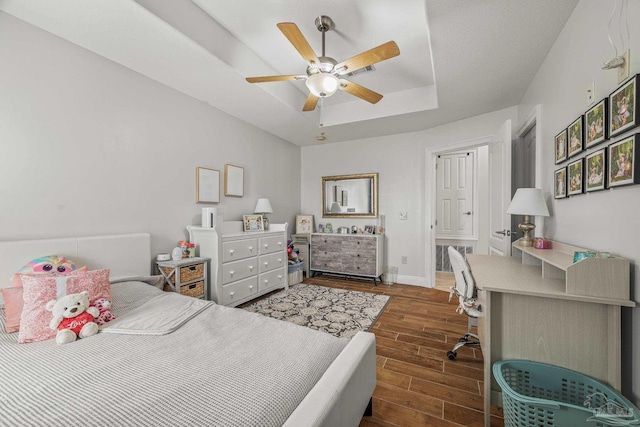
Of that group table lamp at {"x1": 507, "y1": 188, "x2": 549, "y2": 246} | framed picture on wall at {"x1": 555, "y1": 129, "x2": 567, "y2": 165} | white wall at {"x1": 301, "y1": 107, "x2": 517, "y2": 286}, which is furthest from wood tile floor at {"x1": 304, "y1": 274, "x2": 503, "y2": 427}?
framed picture on wall at {"x1": 555, "y1": 129, "x2": 567, "y2": 165}

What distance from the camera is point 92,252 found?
6.85ft

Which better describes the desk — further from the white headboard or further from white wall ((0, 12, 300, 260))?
white wall ((0, 12, 300, 260))

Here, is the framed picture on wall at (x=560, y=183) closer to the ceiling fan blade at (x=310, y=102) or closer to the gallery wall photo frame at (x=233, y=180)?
the ceiling fan blade at (x=310, y=102)

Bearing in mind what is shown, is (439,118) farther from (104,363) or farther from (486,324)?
(104,363)

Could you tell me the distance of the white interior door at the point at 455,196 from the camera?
4840mm

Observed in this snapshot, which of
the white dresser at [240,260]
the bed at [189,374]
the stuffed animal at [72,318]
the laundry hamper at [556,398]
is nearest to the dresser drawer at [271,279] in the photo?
the white dresser at [240,260]

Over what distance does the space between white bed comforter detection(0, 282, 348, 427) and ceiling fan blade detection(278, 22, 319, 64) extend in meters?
1.83

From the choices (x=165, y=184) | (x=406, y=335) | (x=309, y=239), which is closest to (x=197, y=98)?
(x=165, y=184)

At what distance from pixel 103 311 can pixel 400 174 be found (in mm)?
4040

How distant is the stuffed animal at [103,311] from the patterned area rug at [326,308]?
1577mm

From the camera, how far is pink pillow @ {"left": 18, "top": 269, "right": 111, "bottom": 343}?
54.0 inches

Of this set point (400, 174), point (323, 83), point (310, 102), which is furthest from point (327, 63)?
point (400, 174)

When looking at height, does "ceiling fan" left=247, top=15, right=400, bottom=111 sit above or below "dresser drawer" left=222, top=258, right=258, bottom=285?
above

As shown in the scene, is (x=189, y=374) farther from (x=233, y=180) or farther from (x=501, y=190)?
(x=501, y=190)
